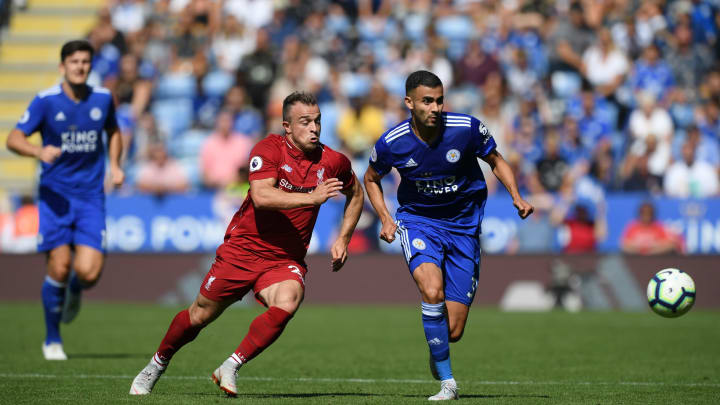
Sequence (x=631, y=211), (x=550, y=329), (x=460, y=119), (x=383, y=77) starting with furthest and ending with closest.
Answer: (x=383, y=77)
(x=631, y=211)
(x=550, y=329)
(x=460, y=119)

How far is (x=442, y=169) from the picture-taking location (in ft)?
28.8

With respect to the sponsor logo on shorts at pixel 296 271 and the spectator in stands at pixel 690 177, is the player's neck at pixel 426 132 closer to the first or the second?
the sponsor logo on shorts at pixel 296 271

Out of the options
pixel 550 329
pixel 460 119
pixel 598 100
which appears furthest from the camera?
pixel 598 100

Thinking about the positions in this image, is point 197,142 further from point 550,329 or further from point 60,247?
point 60,247

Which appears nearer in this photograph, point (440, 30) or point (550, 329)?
point (550, 329)

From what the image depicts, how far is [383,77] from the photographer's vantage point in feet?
74.1

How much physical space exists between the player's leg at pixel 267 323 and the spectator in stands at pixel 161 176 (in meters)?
12.6

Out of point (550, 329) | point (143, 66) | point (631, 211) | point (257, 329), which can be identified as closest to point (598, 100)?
point (631, 211)

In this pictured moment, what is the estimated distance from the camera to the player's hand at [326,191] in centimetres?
749

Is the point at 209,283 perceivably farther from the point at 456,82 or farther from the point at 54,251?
the point at 456,82

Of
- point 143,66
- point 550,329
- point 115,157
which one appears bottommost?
point 550,329

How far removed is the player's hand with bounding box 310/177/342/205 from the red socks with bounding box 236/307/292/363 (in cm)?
88

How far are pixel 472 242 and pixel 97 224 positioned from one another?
4102mm

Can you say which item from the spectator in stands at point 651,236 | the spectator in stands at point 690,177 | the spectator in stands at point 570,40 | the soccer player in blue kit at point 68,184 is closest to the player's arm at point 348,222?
the soccer player in blue kit at point 68,184
